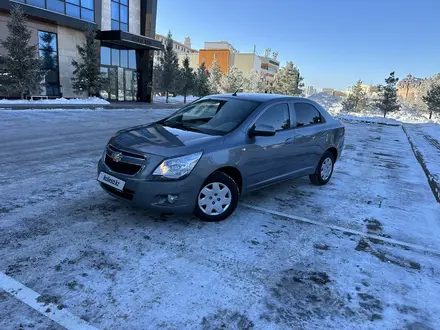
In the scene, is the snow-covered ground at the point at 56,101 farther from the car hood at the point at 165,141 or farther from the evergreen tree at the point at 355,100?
the evergreen tree at the point at 355,100

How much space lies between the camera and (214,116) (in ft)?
15.8

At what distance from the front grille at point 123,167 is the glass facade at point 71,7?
21.3 meters

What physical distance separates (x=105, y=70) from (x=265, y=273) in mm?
27748

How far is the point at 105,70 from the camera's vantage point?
2727 cm

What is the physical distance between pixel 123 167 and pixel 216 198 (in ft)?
3.97

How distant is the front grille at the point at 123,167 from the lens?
12.3 ft

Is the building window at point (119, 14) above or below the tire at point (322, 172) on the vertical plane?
above

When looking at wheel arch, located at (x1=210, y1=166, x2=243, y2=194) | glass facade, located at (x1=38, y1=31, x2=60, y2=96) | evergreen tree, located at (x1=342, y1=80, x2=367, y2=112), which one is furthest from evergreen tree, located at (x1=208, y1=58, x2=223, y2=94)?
wheel arch, located at (x1=210, y1=166, x2=243, y2=194)

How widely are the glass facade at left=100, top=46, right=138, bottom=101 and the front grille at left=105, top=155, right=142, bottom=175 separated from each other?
970 inches

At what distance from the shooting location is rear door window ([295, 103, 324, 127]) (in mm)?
5442

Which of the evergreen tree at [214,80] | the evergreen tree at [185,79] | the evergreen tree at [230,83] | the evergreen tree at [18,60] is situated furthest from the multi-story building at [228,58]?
the evergreen tree at [18,60]

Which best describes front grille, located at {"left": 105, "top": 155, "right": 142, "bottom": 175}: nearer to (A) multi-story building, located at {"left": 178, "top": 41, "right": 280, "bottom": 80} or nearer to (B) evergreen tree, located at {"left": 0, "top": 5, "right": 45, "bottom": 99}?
A: (B) evergreen tree, located at {"left": 0, "top": 5, "right": 45, "bottom": 99}

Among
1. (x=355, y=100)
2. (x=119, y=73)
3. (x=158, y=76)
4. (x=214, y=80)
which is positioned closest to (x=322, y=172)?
(x=119, y=73)

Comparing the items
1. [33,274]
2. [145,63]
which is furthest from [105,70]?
[33,274]
